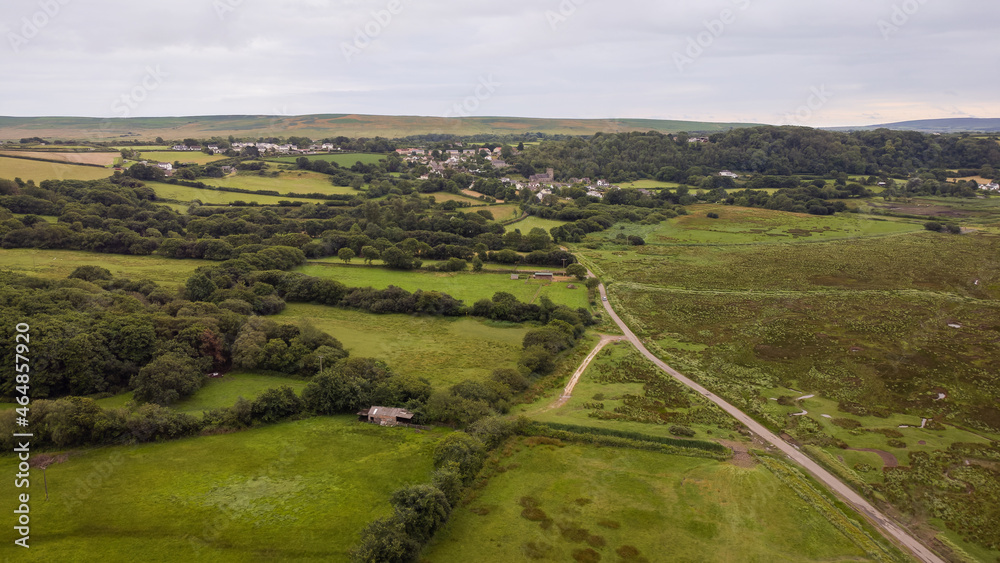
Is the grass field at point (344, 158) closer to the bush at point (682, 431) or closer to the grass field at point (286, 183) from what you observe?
the grass field at point (286, 183)

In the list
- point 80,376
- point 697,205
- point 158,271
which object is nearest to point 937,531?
point 80,376

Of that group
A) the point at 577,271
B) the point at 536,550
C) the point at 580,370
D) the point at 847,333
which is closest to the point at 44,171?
the point at 577,271

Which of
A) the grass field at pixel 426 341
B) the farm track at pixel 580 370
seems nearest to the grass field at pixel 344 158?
the grass field at pixel 426 341

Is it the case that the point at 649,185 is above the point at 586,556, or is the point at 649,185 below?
above

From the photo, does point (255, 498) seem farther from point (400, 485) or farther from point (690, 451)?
point (690, 451)

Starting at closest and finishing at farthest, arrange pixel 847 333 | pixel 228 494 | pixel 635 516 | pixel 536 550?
pixel 536 550
pixel 635 516
pixel 228 494
pixel 847 333

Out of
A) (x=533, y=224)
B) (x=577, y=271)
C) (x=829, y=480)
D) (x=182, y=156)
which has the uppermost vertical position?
(x=182, y=156)

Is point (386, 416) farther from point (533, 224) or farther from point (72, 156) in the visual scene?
point (72, 156)

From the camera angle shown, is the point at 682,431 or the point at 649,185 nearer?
the point at 682,431
